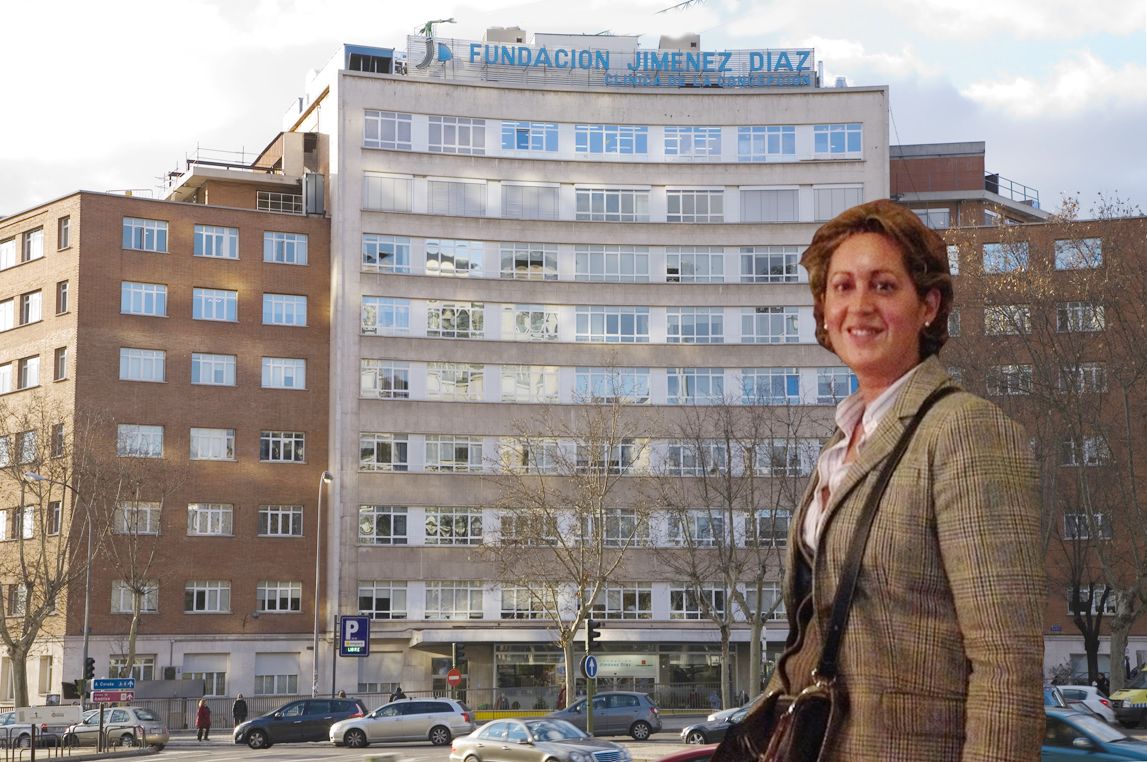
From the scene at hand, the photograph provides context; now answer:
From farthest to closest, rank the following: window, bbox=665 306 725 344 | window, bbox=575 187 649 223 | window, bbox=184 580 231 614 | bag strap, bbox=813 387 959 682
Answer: window, bbox=575 187 649 223, window, bbox=665 306 725 344, window, bbox=184 580 231 614, bag strap, bbox=813 387 959 682

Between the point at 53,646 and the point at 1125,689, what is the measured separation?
139 feet

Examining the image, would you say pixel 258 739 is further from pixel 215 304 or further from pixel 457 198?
pixel 457 198

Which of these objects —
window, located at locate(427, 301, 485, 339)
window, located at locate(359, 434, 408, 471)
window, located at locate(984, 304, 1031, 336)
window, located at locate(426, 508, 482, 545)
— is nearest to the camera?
window, located at locate(984, 304, 1031, 336)

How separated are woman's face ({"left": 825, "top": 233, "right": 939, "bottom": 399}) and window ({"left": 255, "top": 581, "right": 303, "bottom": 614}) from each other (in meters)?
64.5

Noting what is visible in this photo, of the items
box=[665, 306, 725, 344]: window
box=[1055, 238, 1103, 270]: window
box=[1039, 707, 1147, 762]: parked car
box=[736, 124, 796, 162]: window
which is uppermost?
box=[736, 124, 796, 162]: window

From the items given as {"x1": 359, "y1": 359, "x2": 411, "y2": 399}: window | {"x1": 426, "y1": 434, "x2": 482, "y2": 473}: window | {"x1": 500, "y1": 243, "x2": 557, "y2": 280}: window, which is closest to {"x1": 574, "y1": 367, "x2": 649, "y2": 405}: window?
{"x1": 500, "y1": 243, "x2": 557, "y2": 280}: window

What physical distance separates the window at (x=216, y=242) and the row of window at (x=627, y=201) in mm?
8472

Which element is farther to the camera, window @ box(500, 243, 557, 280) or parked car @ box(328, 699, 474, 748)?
window @ box(500, 243, 557, 280)

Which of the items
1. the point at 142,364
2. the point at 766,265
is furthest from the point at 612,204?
the point at 142,364

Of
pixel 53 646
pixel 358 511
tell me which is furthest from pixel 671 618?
pixel 53 646

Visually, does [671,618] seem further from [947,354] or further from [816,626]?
[816,626]

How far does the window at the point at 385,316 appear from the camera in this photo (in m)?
67.6

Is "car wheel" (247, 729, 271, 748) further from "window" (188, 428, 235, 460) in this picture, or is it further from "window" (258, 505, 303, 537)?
"window" (188, 428, 235, 460)

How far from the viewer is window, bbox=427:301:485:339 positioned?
68312mm
